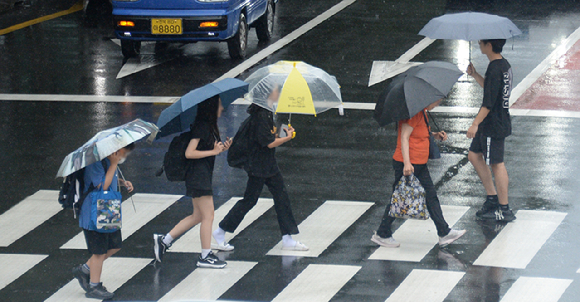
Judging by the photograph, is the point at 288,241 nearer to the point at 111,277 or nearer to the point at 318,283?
the point at 318,283

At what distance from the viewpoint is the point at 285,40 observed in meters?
17.4

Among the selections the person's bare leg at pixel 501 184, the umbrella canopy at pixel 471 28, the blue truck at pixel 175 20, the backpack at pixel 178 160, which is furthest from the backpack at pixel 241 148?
the blue truck at pixel 175 20

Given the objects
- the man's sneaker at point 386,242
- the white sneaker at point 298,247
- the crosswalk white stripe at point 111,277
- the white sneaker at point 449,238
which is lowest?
the crosswalk white stripe at point 111,277

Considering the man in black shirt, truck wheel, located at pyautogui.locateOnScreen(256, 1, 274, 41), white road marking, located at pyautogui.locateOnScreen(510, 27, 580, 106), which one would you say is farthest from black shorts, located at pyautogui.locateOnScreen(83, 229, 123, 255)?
truck wheel, located at pyautogui.locateOnScreen(256, 1, 274, 41)

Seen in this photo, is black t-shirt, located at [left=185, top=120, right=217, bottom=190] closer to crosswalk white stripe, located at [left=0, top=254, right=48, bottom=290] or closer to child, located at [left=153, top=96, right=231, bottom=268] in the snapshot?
child, located at [left=153, top=96, right=231, bottom=268]

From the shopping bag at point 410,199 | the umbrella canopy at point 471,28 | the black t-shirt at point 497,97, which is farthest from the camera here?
the black t-shirt at point 497,97

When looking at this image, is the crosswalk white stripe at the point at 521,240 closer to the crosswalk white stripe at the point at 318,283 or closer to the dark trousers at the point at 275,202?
the crosswalk white stripe at the point at 318,283

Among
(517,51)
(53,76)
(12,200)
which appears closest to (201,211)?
(12,200)

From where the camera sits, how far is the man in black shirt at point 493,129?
805 cm

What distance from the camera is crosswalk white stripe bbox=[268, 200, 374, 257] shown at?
781 cm

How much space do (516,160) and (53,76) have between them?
8327 millimetres

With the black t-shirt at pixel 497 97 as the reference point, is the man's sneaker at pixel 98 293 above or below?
below

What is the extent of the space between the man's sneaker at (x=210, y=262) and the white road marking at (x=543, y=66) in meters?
6.70

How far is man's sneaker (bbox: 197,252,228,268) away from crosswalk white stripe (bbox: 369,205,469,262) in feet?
4.40
